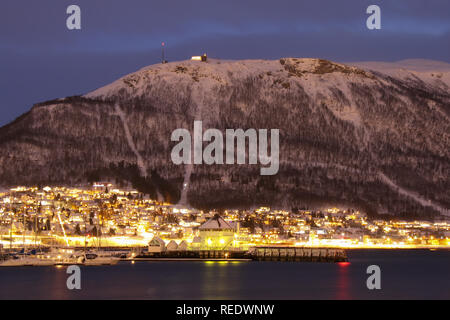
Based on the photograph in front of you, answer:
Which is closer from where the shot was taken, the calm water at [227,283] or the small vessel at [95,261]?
the calm water at [227,283]

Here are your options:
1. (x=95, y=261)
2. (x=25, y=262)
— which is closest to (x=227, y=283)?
(x=95, y=261)

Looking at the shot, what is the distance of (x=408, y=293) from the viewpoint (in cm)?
12250

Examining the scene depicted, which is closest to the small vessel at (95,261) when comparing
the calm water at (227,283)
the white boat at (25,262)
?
the white boat at (25,262)

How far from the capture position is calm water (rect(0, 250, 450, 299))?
118250 mm

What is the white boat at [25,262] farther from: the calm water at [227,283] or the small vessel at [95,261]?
the calm water at [227,283]

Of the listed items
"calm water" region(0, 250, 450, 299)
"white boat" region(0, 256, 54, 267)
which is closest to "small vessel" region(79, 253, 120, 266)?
"white boat" region(0, 256, 54, 267)

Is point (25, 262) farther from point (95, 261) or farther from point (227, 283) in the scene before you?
point (227, 283)

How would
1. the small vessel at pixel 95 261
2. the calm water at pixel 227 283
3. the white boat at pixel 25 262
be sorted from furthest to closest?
the small vessel at pixel 95 261 → the white boat at pixel 25 262 → the calm water at pixel 227 283

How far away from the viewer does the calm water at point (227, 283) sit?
118 metres

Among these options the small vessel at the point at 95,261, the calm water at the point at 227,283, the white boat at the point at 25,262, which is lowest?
the small vessel at the point at 95,261

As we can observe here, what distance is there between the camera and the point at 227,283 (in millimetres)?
135375

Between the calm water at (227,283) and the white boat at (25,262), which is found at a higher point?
the calm water at (227,283)

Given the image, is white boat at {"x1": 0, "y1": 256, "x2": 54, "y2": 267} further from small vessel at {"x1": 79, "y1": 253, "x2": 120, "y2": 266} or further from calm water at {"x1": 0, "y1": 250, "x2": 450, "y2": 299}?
calm water at {"x1": 0, "y1": 250, "x2": 450, "y2": 299}
